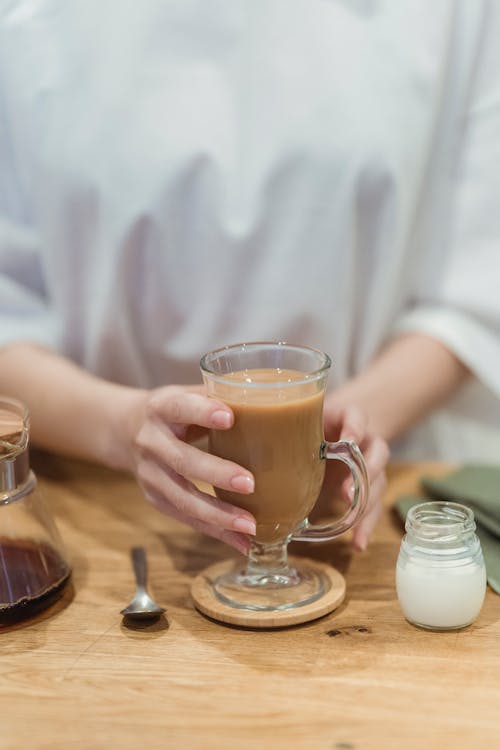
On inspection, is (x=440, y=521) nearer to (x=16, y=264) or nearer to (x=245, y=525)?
(x=245, y=525)

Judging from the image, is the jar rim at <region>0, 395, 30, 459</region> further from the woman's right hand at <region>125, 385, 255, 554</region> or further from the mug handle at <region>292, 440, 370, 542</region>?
the mug handle at <region>292, 440, 370, 542</region>

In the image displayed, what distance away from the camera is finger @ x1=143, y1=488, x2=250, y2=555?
1183 millimetres

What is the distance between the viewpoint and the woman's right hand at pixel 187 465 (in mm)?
1110

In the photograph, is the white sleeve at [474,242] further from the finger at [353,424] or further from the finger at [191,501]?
the finger at [191,501]

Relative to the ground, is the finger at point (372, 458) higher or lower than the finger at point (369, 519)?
higher

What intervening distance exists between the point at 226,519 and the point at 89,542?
1.05 feet

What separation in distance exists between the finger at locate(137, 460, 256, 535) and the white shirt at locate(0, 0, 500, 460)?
1.43 feet

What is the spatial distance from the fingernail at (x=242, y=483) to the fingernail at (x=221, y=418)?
0.19 feet

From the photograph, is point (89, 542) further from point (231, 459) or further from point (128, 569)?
point (231, 459)

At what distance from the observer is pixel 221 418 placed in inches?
43.2

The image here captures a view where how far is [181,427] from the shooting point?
1208mm

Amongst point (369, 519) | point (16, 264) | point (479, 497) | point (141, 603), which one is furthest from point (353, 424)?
point (16, 264)

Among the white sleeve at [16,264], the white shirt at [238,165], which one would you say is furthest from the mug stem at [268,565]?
the white sleeve at [16,264]

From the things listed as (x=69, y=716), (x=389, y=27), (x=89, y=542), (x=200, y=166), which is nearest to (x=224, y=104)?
(x=200, y=166)
